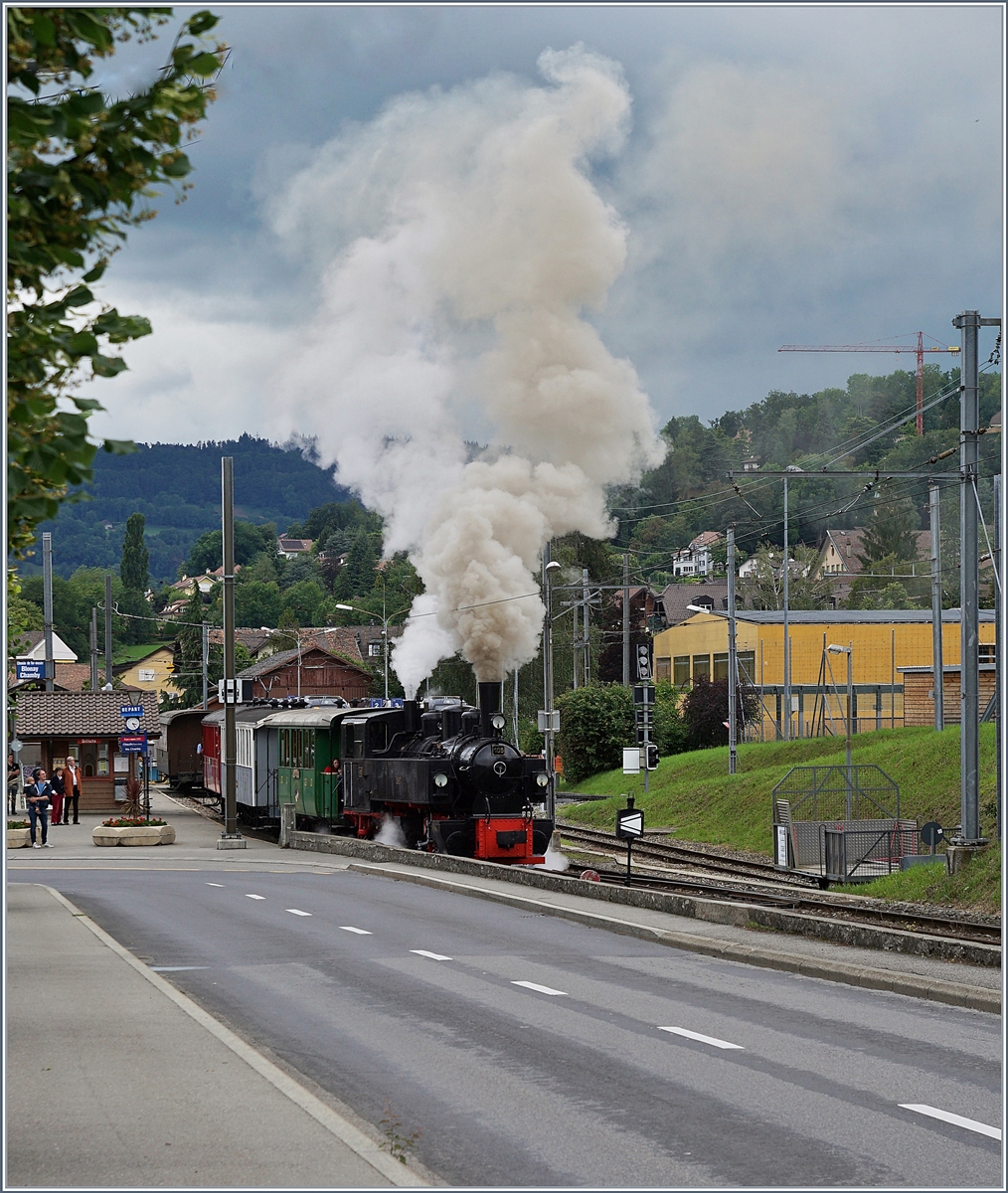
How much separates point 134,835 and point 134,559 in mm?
107562

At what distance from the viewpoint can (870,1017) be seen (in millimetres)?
11016

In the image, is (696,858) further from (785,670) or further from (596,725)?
(596,725)

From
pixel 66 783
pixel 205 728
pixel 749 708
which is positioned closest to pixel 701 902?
pixel 66 783

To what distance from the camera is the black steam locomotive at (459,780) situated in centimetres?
2452

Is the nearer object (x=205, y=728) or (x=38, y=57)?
(x=38, y=57)

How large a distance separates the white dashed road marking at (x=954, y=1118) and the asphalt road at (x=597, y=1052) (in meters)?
0.02

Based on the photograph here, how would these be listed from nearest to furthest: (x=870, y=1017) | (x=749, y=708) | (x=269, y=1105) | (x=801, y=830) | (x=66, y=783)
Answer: (x=269, y=1105)
(x=870, y=1017)
(x=801, y=830)
(x=66, y=783)
(x=749, y=708)

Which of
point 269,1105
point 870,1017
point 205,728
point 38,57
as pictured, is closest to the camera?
point 38,57

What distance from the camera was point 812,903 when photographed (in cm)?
1961

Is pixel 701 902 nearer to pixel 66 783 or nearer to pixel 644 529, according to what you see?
pixel 66 783

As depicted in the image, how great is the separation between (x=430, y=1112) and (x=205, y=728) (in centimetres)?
3813

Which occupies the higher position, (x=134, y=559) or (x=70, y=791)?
(x=134, y=559)

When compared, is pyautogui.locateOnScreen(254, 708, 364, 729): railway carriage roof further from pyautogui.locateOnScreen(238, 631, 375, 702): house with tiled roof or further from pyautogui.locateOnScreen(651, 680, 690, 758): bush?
pyautogui.locateOnScreen(238, 631, 375, 702): house with tiled roof

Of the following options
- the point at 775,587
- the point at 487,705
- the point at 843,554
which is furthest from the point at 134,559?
the point at 487,705
